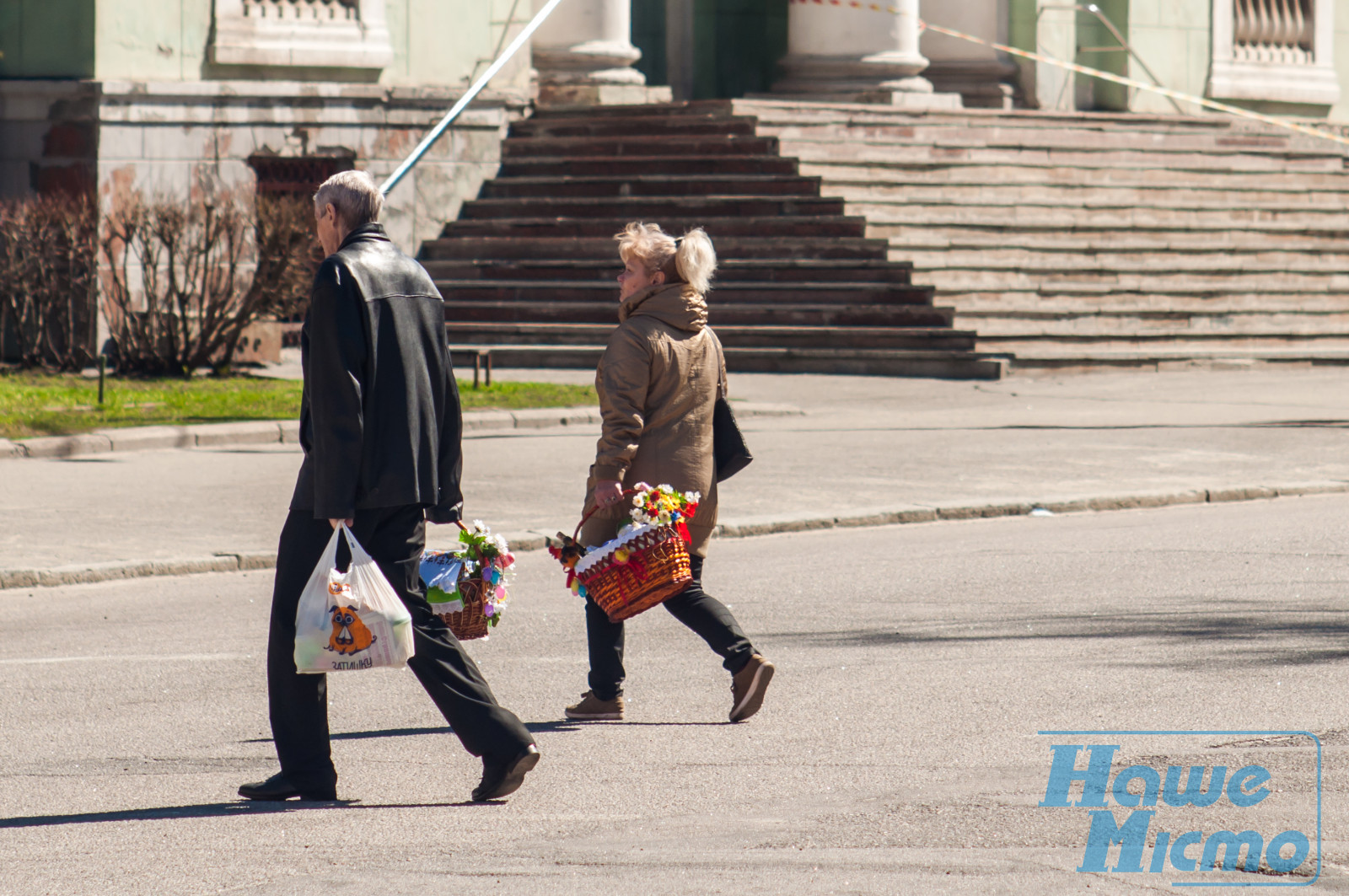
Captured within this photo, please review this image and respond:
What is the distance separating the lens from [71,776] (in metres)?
6.04

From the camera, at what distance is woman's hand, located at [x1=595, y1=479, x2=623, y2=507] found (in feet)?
22.2

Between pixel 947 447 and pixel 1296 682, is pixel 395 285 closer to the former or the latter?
pixel 1296 682

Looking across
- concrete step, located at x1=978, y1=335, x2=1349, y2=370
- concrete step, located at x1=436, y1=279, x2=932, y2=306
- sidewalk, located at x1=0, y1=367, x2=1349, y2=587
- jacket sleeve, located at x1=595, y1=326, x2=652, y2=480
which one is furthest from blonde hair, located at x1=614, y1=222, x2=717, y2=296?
concrete step, located at x1=436, y1=279, x2=932, y2=306

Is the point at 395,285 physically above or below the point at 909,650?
above

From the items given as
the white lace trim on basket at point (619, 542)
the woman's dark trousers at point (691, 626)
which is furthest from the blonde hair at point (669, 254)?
the woman's dark trousers at point (691, 626)

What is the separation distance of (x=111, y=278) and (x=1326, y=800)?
1691 cm

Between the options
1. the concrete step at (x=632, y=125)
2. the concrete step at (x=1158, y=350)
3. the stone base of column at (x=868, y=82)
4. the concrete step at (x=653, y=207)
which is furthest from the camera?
the stone base of column at (x=868, y=82)

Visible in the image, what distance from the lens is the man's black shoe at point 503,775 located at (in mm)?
5707

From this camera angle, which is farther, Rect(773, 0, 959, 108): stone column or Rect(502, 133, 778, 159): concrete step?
Rect(773, 0, 959, 108): stone column

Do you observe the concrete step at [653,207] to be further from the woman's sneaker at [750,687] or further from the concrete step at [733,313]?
the woman's sneaker at [750,687]

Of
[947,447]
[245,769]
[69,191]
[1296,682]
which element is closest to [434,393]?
[245,769]

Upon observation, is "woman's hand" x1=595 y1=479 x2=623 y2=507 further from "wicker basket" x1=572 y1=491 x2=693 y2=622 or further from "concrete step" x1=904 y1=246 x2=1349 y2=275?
"concrete step" x1=904 y1=246 x2=1349 y2=275

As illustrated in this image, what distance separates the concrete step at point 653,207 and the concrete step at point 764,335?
180 centimetres

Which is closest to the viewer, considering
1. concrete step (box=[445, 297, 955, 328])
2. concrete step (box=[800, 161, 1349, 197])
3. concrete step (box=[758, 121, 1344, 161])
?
concrete step (box=[445, 297, 955, 328])
